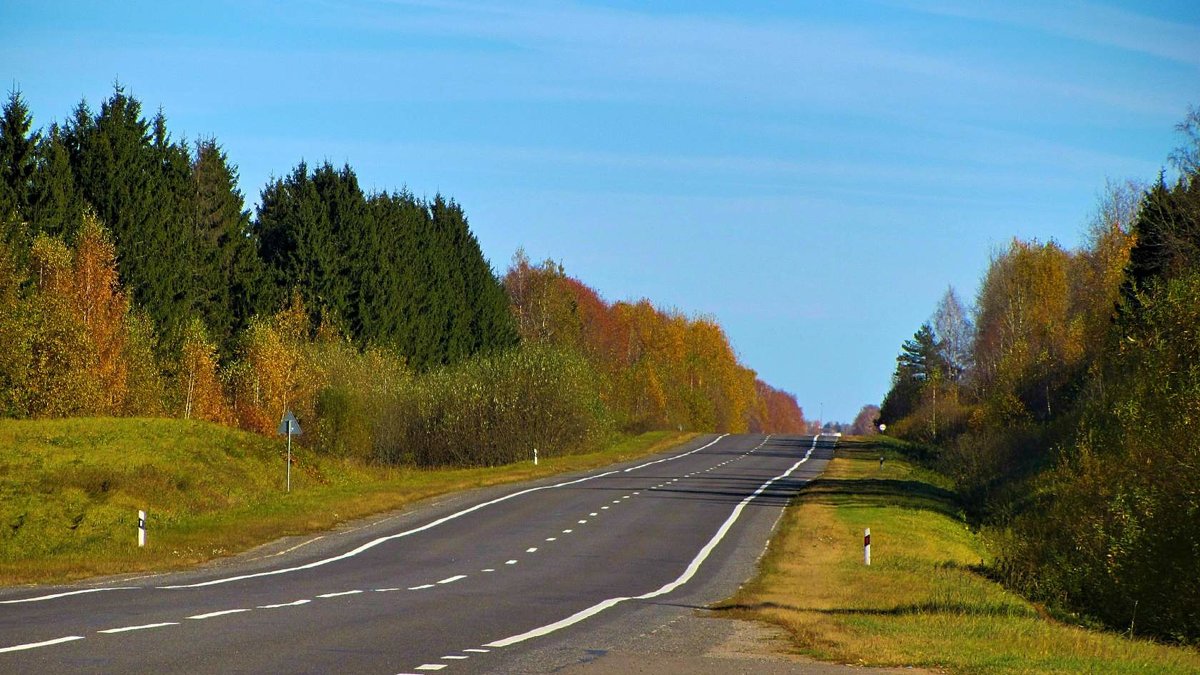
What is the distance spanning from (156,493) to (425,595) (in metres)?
19.1

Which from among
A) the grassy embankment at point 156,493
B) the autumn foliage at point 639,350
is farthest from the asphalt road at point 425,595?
the autumn foliage at point 639,350

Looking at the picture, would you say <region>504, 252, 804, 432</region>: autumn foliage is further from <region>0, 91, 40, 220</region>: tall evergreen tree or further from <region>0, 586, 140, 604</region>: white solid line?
<region>0, 586, 140, 604</region>: white solid line

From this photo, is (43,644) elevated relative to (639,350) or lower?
lower

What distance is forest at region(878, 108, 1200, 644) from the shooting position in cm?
2341

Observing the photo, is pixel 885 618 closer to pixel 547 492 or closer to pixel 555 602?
pixel 555 602

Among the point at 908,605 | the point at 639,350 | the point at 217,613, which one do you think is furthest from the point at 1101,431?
the point at 639,350

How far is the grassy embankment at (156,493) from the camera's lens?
26250 millimetres

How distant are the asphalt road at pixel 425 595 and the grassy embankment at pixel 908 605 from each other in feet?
4.11

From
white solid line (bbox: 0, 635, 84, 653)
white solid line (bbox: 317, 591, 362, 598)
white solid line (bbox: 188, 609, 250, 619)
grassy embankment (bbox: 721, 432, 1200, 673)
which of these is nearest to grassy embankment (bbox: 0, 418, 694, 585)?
white solid line (bbox: 317, 591, 362, 598)

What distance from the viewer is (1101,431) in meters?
32.3

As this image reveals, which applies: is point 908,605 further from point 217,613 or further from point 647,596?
point 217,613

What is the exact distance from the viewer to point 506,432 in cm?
6519

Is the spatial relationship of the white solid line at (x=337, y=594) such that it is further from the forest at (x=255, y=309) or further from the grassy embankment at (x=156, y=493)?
the forest at (x=255, y=309)

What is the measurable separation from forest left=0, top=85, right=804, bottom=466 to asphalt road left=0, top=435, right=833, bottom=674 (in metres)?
16.4
